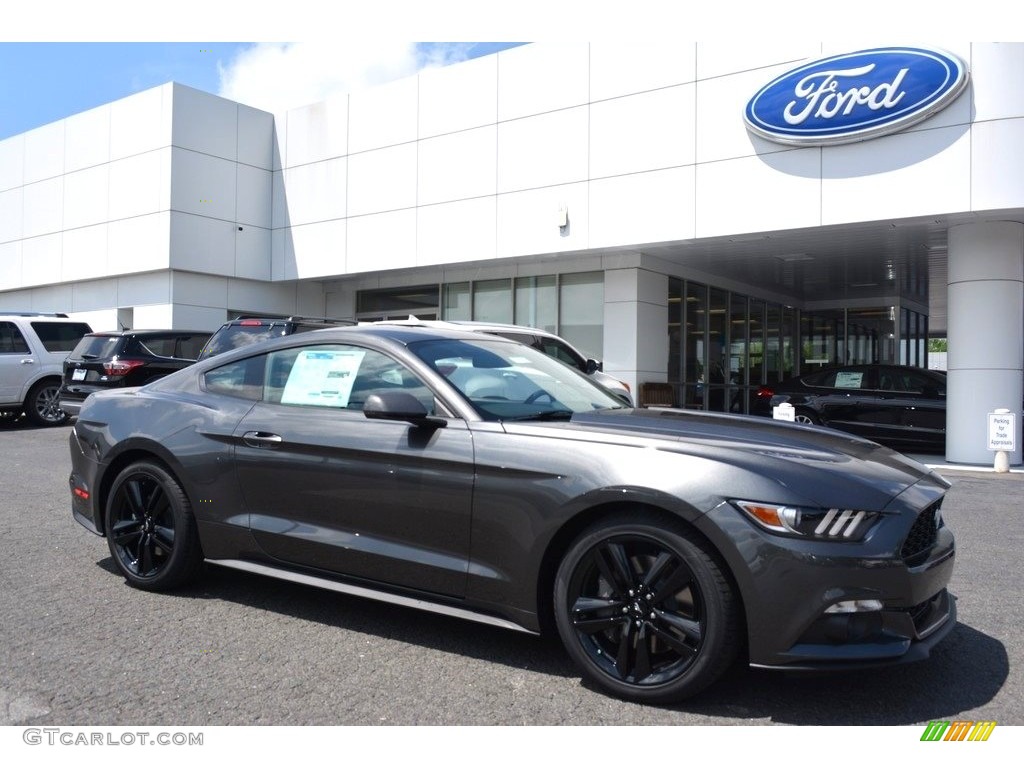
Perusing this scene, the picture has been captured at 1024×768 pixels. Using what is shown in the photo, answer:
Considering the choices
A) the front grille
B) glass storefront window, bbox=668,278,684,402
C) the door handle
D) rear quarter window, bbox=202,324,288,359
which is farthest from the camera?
glass storefront window, bbox=668,278,684,402

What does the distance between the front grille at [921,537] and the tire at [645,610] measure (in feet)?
2.22

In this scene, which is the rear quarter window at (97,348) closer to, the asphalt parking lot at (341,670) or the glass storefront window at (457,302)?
the glass storefront window at (457,302)

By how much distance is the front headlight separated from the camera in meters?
3.04

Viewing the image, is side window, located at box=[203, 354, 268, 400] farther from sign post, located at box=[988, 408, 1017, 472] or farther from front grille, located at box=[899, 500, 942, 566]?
sign post, located at box=[988, 408, 1017, 472]

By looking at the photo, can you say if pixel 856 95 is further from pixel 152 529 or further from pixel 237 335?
pixel 152 529

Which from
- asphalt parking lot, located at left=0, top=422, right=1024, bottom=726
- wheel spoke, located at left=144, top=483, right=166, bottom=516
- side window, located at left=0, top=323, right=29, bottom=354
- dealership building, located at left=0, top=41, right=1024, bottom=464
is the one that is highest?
dealership building, located at left=0, top=41, right=1024, bottom=464

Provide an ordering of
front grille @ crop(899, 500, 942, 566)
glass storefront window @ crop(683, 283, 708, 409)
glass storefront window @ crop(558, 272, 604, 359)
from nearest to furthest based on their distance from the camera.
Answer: front grille @ crop(899, 500, 942, 566) → glass storefront window @ crop(558, 272, 604, 359) → glass storefront window @ crop(683, 283, 708, 409)

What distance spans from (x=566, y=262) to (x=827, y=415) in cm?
567

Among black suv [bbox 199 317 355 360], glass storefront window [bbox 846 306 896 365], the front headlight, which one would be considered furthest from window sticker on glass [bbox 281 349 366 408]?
glass storefront window [bbox 846 306 896 365]

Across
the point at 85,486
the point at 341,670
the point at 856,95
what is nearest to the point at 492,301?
the point at 856,95

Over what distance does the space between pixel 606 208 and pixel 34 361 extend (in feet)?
34.3

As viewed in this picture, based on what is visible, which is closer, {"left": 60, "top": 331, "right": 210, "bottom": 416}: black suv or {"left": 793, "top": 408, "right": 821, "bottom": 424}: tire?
{"left": 60, "top": 331, "right": 210, "bottom": 416}: black suv

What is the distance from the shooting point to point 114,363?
12.8m

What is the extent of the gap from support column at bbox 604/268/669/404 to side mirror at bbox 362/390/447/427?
40.5 ft
